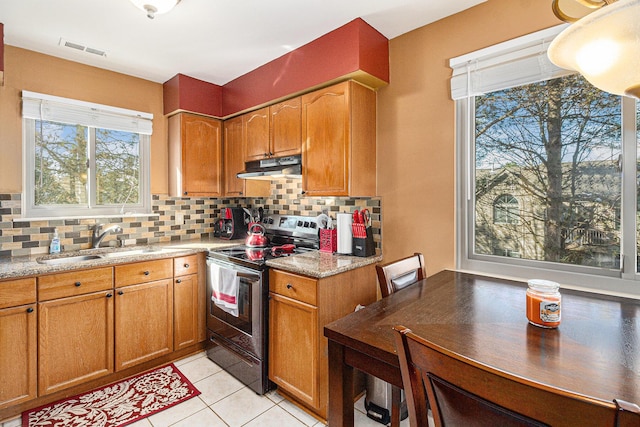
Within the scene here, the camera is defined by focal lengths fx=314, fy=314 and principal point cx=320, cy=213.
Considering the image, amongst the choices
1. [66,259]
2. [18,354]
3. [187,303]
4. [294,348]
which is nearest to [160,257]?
[187,303]

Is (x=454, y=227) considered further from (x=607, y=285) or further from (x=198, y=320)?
(x=198, y=320)

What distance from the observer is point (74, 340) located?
83.2 inches

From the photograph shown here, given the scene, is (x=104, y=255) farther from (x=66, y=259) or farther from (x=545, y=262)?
(x=545, y=262)

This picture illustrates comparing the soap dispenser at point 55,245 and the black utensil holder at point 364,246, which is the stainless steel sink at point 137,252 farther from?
the black utensil holder at point 364,246

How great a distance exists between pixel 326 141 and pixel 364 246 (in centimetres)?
80

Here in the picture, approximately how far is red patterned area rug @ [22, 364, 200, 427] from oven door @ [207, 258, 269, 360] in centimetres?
43

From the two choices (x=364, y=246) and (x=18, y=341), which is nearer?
(x=18, y=341)

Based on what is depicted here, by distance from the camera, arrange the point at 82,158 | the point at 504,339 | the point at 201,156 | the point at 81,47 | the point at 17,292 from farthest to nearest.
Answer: the point at 201,156 < the point at 82,158 < the point at 81,47 < the point at 17,292 < the point at 504,339

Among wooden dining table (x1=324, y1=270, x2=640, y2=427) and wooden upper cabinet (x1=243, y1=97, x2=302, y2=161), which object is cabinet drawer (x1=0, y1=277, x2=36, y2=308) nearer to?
wooden upper cabinet (x1=243, y1=97, x2=302, y2=161)

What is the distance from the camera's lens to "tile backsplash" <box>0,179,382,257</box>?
234 cm

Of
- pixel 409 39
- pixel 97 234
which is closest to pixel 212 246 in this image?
pixel 97 234

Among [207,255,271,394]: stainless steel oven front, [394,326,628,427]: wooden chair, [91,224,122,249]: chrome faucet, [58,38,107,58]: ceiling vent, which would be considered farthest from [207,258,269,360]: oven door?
[58,38,107,58]: ceiling vent

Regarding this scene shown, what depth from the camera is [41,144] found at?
97.8 inches

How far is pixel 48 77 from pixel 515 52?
331 cm
